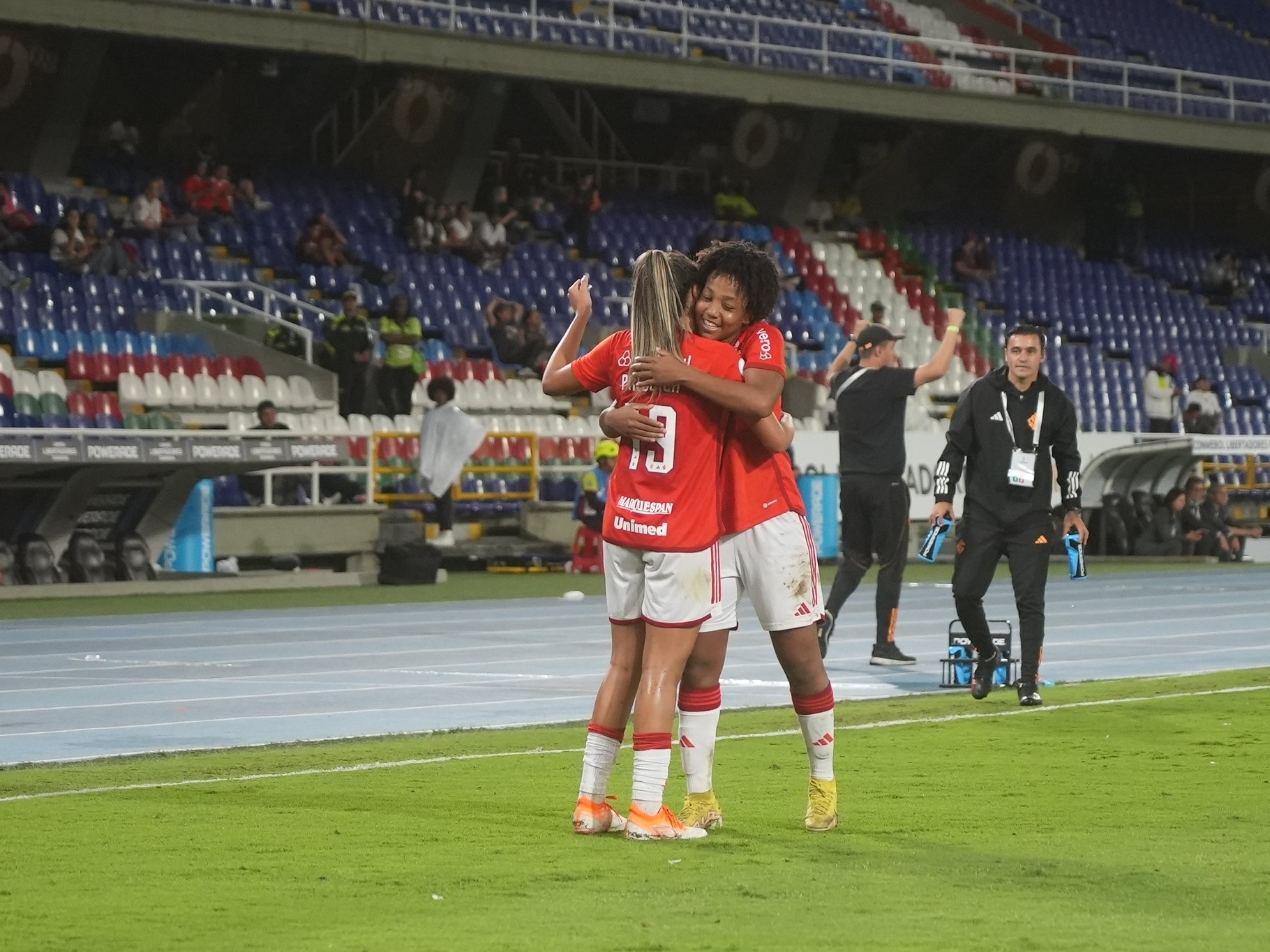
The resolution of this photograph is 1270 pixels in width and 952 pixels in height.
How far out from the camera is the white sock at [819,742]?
7.28m

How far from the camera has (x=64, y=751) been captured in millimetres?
9977

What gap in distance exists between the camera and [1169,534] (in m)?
29.9

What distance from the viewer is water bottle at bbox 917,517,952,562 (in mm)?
11461

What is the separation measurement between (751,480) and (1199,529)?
2373cm

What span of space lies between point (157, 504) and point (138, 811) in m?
14.8

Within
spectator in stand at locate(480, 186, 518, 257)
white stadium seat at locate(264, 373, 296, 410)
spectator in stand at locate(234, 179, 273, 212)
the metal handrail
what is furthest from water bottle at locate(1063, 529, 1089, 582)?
spectator in stand at locate(480, 186, 518, 257)

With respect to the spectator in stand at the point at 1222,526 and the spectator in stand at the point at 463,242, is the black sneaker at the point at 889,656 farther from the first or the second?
the spectator in stand at the point at 463,242

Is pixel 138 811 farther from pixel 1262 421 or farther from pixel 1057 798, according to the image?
pixel 1262 421

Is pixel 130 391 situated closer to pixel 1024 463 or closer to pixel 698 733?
pixel 1024 463

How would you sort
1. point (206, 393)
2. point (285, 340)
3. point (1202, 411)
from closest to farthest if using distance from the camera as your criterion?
point (206, 393), point (285, 340), point (1202, 411)

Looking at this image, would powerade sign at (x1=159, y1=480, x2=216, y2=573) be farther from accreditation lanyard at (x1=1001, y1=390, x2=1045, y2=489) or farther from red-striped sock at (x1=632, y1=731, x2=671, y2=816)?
red-striped sock at (x1=632, y1=731, x2=671, y2=816)

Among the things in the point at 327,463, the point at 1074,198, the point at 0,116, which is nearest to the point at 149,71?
the point at 0,116

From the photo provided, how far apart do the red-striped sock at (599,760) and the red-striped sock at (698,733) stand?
23cm

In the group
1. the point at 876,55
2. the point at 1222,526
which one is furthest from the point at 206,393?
the point at 876,55
